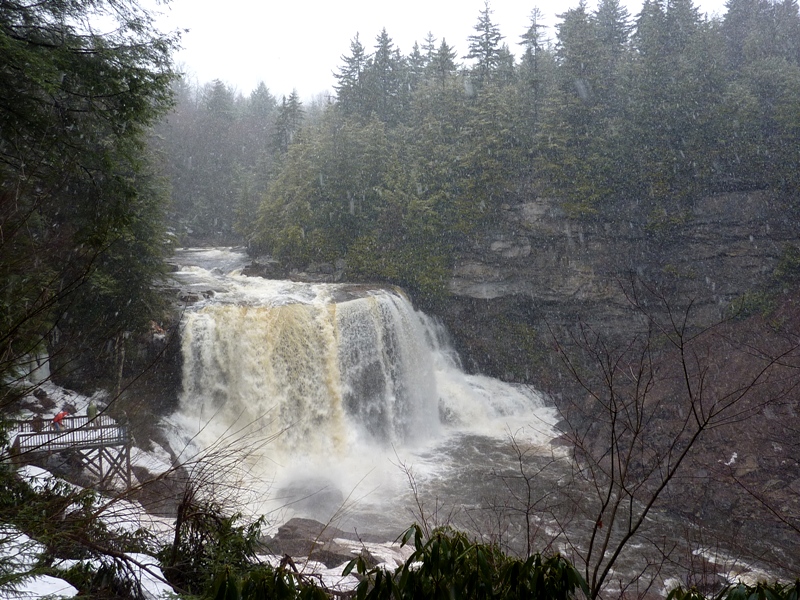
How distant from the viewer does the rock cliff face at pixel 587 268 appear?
65.3ft

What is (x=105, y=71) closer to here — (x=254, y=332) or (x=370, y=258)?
(x=254, y=332)

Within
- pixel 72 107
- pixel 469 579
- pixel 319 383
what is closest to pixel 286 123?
pixel 319 383

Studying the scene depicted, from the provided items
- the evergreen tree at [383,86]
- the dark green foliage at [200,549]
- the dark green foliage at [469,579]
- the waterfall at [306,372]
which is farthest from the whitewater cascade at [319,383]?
the evergreen tree at [383,86]

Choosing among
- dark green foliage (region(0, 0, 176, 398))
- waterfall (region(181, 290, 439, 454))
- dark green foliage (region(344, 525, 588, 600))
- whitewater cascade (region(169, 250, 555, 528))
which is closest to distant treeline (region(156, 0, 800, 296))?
whitewater cascade (region(169, 250, 555, 528))

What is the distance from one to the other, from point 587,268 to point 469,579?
2023cm

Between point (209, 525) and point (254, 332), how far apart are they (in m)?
11.6

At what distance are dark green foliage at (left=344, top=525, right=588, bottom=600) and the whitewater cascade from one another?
1209cm

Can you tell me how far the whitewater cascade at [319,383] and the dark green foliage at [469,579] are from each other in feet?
39.7

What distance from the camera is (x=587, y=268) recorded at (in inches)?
833

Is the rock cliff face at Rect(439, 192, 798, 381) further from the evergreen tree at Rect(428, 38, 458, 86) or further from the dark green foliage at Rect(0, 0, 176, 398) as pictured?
the dark green foliage at Rect(0, 0, 176, 398)

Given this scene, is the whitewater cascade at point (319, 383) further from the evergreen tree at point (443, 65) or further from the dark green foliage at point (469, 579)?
the evergreen tree at point (443, 65)

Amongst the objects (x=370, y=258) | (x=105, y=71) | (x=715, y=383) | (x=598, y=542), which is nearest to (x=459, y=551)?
(x=105, y=71)

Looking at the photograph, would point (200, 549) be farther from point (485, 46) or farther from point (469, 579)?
point (485, 46)

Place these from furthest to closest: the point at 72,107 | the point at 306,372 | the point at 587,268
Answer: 1. the point at 587,268
2. the point at 306,372
3. the point at 72,107
